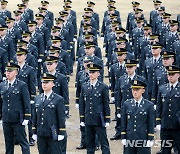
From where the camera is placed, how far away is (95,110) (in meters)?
14.1

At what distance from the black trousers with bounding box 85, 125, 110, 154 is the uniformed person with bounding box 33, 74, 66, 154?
3.41ft

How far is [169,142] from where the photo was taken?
45.5ft

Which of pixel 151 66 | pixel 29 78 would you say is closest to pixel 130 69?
pixel 151 66

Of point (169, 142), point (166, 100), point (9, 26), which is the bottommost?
point (169, 142)

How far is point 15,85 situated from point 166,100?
3116 mm

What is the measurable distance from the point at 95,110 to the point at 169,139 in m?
1.62

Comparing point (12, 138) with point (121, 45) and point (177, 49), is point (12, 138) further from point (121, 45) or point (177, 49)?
point (177, 49)

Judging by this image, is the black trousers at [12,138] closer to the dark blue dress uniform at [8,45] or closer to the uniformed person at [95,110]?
the uniformed person at [95,110]

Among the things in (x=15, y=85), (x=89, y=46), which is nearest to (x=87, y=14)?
(x=89, y=46)

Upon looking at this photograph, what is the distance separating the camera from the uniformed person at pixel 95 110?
1407cm

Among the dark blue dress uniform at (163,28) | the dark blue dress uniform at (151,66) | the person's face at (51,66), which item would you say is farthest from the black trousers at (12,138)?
the dark blue dress uniform at (163,28)

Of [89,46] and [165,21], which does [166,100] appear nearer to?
[89,46]

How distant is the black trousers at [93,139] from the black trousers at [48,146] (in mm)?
1069

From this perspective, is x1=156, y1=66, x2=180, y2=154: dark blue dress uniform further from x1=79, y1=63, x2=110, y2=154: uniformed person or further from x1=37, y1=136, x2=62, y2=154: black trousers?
x1=37, y1=136, x2=62, y2=154: black trousers
